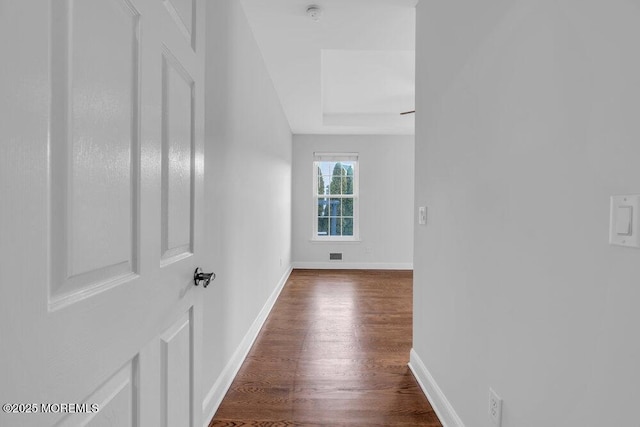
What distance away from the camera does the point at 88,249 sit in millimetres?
606

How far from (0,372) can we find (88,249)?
226 millimetres

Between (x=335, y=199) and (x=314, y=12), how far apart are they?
4074 millimetres

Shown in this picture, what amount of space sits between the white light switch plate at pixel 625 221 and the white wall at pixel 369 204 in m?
5.31

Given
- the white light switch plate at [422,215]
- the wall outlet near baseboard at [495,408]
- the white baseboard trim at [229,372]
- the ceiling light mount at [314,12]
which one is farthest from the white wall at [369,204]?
the wall outlet near baseboard at [495,408]

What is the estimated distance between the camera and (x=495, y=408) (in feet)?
4.00

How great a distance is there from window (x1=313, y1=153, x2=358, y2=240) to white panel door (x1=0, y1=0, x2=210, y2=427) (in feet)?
16.8

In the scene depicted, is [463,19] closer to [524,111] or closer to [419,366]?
[524,111]

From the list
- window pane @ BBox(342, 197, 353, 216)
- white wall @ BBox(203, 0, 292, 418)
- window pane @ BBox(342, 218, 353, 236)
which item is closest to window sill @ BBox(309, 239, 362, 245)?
window pane @ BBox(342, 218, 353, 236)

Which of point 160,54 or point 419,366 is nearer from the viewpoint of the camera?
point 160,54

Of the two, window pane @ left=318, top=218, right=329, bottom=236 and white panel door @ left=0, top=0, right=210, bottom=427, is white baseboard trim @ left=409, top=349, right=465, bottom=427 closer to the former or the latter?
white panel door @ left=0, top=0, right=210, bottom=427

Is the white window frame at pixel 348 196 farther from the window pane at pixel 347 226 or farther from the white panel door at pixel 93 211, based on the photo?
the white panel door at pixel 93 211

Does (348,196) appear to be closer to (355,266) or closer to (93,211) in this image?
(355,266)

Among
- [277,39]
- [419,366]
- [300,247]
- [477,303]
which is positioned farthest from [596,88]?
[300,247]

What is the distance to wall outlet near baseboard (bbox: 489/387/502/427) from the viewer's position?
120cm
